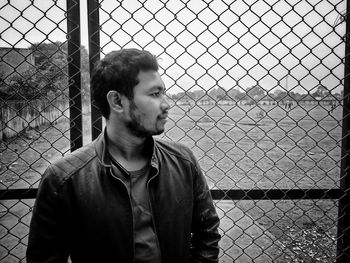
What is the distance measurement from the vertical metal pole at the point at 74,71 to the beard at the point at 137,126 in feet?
1.41

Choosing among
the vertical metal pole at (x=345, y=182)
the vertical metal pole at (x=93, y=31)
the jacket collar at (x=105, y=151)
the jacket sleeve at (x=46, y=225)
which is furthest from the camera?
the vertical metal pole at (x=345, y=182)

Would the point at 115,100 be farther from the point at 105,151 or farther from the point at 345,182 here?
the point at 345,182

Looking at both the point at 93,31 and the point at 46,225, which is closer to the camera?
the point at 46,225

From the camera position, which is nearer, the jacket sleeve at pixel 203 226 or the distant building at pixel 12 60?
the jacket sleeve at pixel 203 226

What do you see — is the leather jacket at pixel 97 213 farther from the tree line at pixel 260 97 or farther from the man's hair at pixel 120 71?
the tree line at pixel 260 97

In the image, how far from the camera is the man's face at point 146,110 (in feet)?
4.96

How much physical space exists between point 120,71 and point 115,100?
0.18 meters

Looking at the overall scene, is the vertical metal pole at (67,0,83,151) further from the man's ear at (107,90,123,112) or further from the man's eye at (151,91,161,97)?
the man's eye at (151,91,161,97)

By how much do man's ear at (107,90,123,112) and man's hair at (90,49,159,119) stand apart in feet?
0.08

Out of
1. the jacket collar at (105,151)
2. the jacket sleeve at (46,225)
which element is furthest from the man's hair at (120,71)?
the jacket sleeve at (46,225)

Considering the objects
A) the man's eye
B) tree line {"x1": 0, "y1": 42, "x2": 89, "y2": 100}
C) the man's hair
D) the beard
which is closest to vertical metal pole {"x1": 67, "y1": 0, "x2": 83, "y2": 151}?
tree line {"x1": 0, "y1": 42, "x2": 89, "y2": 100}

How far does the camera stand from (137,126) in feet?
4.99

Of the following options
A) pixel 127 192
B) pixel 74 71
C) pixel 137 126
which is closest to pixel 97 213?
pixel 127 192

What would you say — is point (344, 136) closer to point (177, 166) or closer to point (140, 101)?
point (177, 166)
